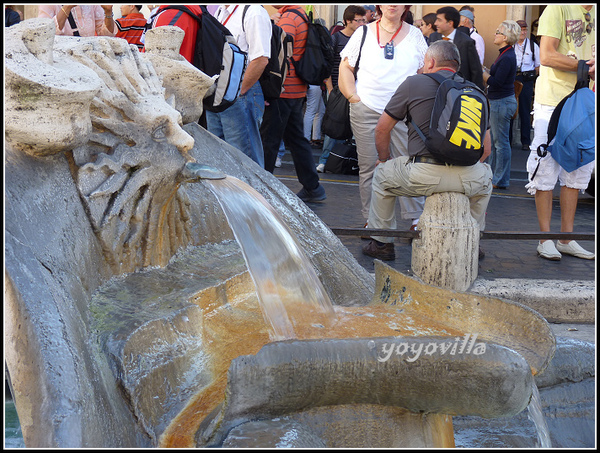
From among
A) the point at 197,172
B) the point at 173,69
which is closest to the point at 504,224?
the point at 173,69

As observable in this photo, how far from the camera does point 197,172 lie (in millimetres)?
2055

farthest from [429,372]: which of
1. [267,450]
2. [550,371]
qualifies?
[550,371]

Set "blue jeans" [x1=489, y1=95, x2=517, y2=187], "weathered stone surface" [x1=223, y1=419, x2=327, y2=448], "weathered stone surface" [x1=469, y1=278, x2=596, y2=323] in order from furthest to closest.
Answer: "blue jeans" [x1=489, y1=95, x2=517, y2=187]
"weathered stone surface" [x1=469, y1=278, x2=596, y2=323]
"weathered stone surface" [x1=223, y1=419, x2=327, y2=448]

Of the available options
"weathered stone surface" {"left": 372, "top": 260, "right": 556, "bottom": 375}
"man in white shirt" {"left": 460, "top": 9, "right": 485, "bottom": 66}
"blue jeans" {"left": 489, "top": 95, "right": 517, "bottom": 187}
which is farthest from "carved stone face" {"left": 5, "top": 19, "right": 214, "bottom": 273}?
"man in white shirt" {"left": 460, "top": 9, "right": 485, "bottom": 66}

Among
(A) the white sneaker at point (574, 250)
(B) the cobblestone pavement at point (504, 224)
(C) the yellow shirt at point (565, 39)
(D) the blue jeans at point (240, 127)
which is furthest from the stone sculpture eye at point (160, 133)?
(A) the white sneaker at point (574, 250)

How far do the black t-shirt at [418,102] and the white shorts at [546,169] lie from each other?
1.00 m

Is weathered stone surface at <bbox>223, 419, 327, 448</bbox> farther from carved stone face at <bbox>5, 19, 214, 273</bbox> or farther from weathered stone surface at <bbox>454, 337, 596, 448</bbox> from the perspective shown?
weathered stone surface at <bbox>454, 337, 596, 448</bbox>

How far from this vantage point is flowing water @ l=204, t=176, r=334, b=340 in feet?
7.20

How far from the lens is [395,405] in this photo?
67.8 inches

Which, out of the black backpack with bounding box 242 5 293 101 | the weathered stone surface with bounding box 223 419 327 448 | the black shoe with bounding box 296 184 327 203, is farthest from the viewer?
the black shoe with bounding box 296 184 327 203

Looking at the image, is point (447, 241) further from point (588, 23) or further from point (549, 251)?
point (588, 23)

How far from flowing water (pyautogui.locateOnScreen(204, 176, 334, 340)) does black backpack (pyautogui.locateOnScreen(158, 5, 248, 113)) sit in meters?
2.37

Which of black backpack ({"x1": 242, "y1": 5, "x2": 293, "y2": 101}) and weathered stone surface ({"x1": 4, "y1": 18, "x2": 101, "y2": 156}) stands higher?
weathered stone surface ({"x1": 4, "y1": 18, "x2": 101, "y2": 156})

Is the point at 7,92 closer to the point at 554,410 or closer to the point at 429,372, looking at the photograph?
the point at 429,372
